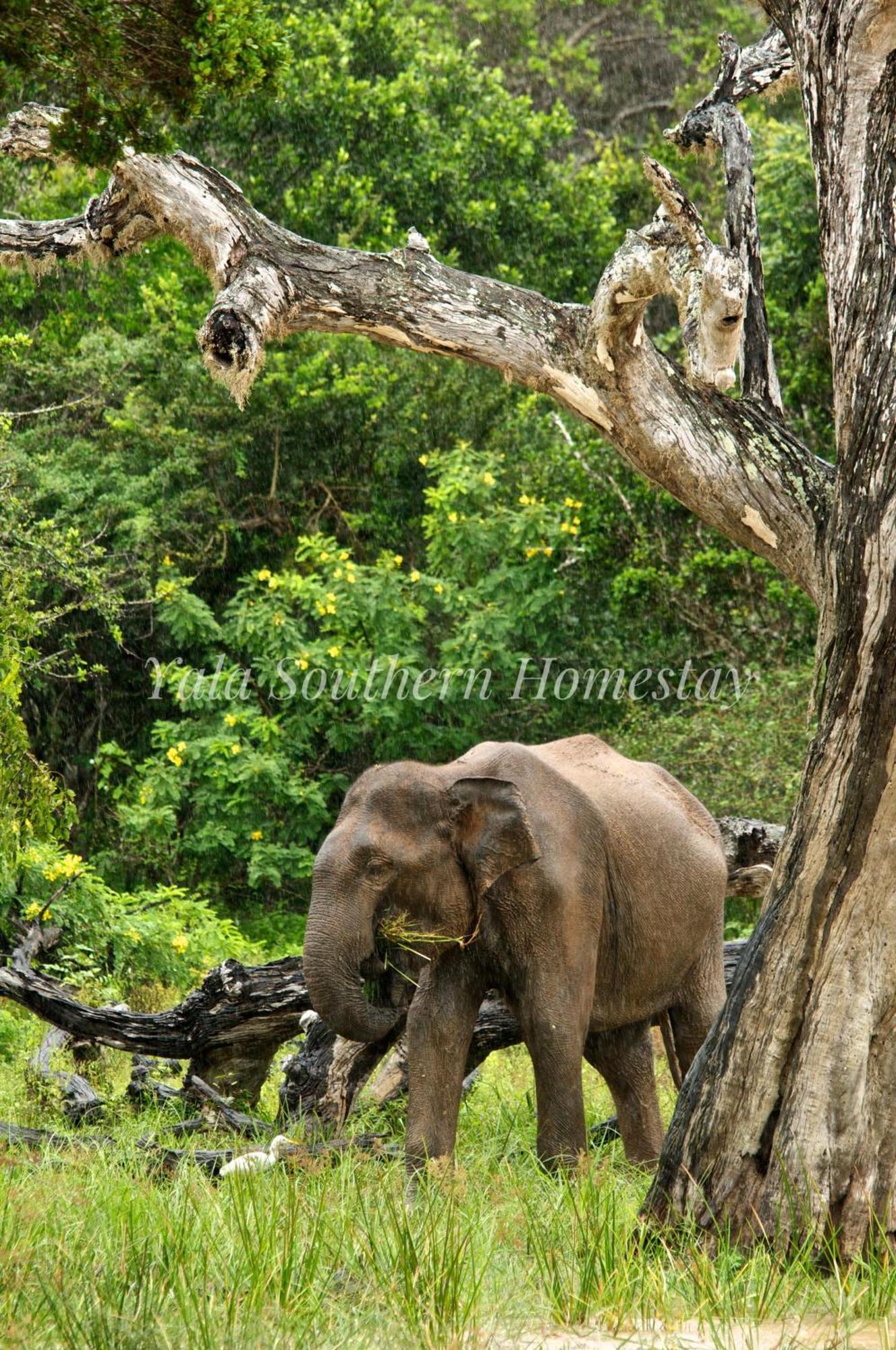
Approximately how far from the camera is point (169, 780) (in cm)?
1324

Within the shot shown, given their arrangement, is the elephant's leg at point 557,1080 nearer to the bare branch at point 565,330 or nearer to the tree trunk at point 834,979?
the tree trunk at point 834,979

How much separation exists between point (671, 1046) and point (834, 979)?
252 centimetres

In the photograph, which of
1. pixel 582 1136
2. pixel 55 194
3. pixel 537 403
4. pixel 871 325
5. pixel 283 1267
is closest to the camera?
pixel 283 1267

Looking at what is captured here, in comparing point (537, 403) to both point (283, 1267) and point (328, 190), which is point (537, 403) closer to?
point (328, 190)

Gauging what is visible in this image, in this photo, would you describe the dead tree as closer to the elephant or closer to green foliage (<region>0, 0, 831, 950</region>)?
the elephant

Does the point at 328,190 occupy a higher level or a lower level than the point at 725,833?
higher

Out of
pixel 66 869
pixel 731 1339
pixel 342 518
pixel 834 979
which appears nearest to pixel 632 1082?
pixel 834 979

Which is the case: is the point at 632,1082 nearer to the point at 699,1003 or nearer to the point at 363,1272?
the point at 699,1003

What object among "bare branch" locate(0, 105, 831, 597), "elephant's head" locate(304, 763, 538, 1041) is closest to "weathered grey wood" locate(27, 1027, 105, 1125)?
"elephant's head" locate(304, 763, 538, 1041)

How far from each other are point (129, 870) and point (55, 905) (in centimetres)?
459

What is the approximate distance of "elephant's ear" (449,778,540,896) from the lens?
5551 mm

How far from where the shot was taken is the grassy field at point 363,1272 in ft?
11.6

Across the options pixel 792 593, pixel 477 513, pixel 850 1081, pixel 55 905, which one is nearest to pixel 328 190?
pixel 477 513

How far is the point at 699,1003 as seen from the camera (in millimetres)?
6699
